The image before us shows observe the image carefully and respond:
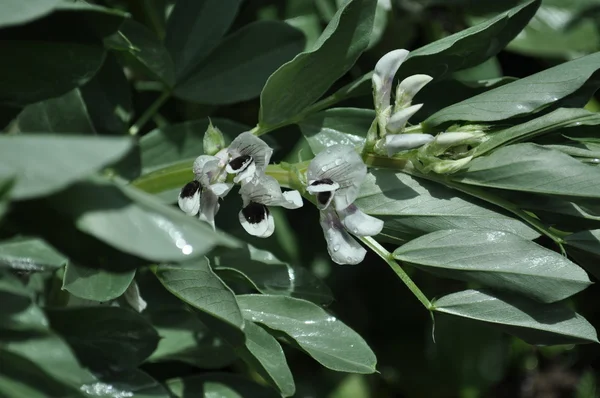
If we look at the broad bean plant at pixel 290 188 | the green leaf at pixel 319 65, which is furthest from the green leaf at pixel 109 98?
the green leaf at pixel 319 65

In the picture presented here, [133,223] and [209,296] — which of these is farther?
[209,296]

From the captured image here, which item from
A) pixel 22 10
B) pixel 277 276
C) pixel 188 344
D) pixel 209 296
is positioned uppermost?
pixel 22 10

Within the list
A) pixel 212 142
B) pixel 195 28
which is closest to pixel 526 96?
pixel 212 142

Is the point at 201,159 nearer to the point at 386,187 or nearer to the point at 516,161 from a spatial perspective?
the point at 386,187

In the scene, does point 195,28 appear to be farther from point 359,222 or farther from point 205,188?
point 359,222

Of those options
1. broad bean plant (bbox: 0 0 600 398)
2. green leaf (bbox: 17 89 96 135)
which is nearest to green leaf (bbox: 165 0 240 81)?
broad bean plant (bbox: 0 0 600 398)

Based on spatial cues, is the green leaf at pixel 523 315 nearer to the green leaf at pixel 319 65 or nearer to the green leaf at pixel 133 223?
the green leaf at pixel 319 65

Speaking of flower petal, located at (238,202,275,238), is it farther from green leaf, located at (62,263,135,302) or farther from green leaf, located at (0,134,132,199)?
green leaf, located at (0,134,132,199)
